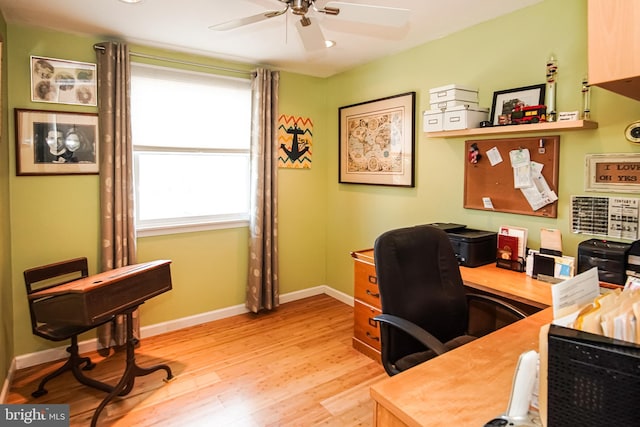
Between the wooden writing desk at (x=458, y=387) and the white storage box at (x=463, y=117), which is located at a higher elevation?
the white storage box at (x=463, y=117)

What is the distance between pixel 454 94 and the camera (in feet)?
8.64

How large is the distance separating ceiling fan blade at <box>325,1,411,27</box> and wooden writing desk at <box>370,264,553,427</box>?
1.60 meters

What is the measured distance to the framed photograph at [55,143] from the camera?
2738 millimetres

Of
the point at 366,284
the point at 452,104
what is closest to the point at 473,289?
the point at 366,284

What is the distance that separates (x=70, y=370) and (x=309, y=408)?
1715 mm

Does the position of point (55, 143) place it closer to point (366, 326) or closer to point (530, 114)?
point (366, 326)

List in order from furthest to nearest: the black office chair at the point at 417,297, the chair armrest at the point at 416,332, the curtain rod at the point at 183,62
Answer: the curtain rod at the point at 183,62 → the black office chair at the point at 417,297 → the chair armrest at the point at 416,332

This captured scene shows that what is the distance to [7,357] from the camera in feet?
8.33

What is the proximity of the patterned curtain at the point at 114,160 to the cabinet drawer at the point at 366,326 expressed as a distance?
1.87 metres

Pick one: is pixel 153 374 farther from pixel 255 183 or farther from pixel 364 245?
pixel 364 245

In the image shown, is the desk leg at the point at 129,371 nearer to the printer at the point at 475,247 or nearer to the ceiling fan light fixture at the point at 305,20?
the ceiling fan light fixture at the point at 305,20

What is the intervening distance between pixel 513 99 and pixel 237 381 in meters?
2.65

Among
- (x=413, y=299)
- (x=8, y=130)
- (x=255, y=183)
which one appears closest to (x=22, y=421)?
(x=8, y=130)

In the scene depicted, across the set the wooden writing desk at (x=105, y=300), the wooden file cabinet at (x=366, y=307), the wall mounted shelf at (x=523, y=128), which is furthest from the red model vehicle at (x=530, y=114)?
the wooden writing desk at (x=105, y=300)
